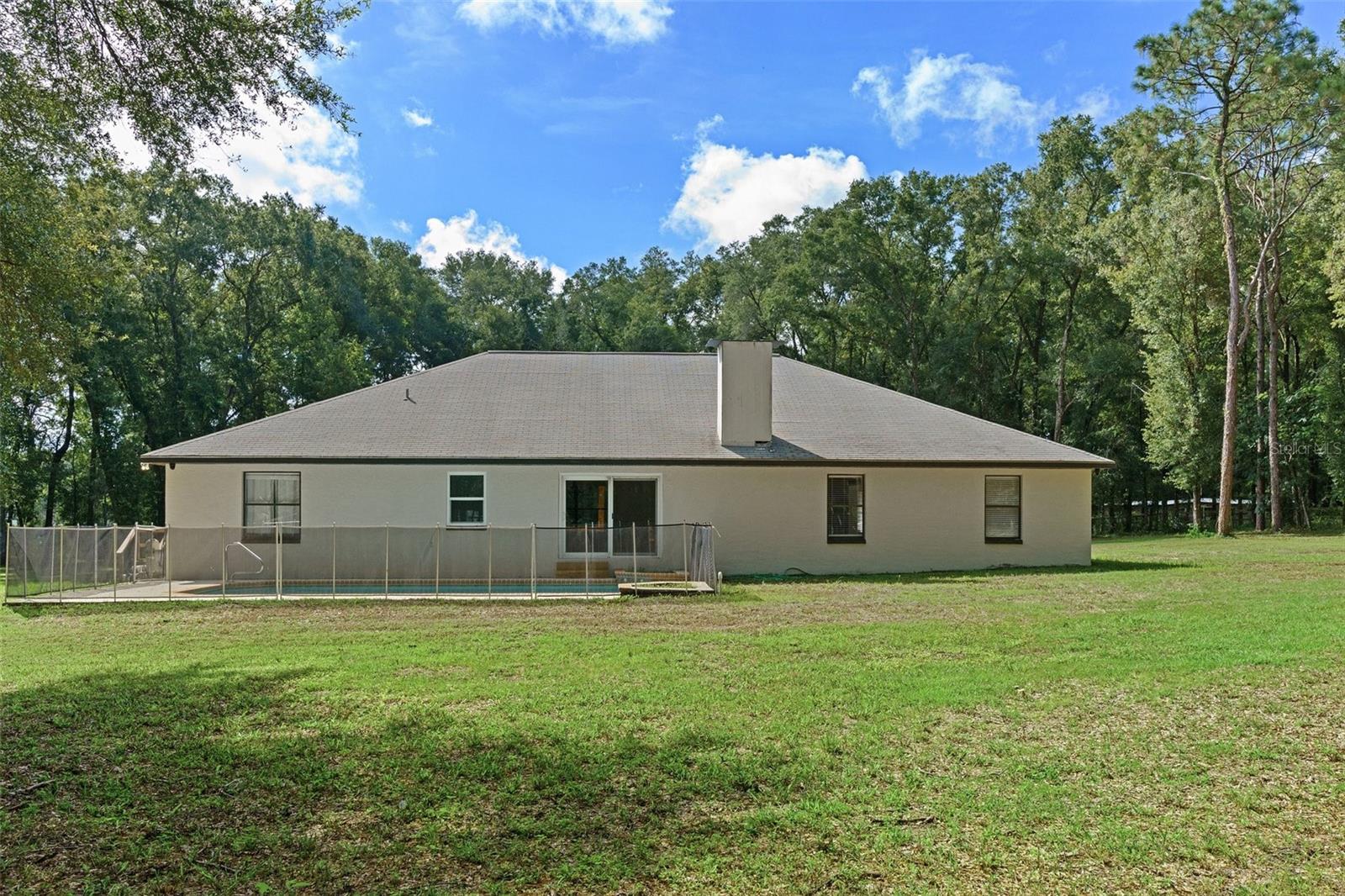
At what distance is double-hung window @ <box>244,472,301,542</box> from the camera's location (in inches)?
692

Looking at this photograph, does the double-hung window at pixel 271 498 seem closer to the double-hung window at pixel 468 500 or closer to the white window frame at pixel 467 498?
Answer: the white window frame at pixel 467 498

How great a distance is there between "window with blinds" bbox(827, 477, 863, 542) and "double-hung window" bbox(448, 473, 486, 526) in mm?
7309

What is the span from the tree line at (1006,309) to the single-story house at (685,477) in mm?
8339

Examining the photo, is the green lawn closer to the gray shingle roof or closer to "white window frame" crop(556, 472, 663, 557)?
the gray shingle roof

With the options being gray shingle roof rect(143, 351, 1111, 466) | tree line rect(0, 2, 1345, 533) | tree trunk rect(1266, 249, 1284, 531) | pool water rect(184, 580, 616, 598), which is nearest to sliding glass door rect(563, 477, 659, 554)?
gray shingle roof rect(143, 351, 1111, 466)

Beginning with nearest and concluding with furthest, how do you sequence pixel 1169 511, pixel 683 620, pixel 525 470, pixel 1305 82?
pixel 683 620, pixel 525 470, pixel 1305 82, pixel 1169 511

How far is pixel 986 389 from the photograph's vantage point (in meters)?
43.5

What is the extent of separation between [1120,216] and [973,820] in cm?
3685

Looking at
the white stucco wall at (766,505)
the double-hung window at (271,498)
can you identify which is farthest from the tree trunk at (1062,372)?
the double-hung window at (271,498)

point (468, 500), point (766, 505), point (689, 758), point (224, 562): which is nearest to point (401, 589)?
point (224, 562)

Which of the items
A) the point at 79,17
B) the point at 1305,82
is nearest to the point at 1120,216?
the point at 1305,82

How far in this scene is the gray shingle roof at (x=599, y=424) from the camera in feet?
58.2

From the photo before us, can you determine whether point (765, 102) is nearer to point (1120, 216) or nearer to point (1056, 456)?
point (1056, 456)

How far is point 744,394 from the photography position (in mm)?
18781
